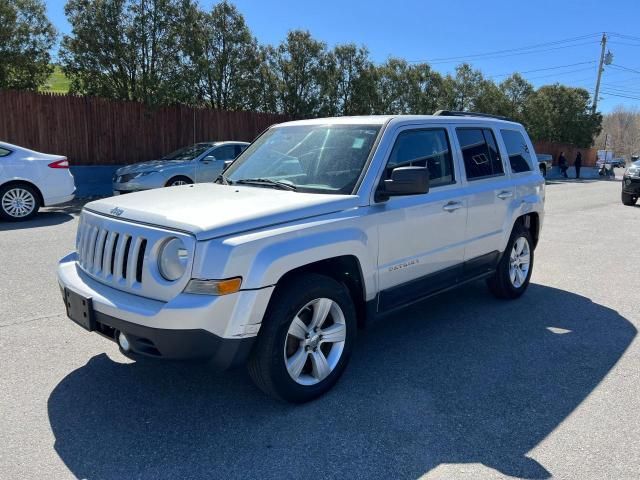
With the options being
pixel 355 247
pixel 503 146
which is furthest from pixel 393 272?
pixel 503 146

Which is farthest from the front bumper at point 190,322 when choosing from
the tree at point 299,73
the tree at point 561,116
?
the tree at point 561,116

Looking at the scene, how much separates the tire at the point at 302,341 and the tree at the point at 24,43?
1600cm

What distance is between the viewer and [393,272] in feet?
13.0

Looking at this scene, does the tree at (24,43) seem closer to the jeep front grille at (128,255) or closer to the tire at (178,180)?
the tire at (178,180)

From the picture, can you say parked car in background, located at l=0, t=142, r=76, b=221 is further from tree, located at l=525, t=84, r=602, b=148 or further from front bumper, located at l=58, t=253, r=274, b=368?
tree, located at l=525, t=84, r=602, b=148

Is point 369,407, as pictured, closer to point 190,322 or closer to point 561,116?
point 190,322

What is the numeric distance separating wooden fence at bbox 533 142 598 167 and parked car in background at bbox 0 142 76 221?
32.0 meters

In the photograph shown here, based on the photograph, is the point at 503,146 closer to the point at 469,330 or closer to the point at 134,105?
the point at 469,330

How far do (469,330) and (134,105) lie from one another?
1441 cm

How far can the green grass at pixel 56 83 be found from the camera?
16.8 m

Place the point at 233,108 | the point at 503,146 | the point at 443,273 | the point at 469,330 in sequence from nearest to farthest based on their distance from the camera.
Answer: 1. the point at 443,273
2. the point at 469,330
3. the point at 503,146
4. the point at 233,108

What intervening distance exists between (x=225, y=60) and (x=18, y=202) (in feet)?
34.2

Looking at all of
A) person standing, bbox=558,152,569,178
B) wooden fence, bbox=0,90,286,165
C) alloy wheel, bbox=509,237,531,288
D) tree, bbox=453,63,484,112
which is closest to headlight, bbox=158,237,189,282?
alloy wheel, bbox=509,237,531,288

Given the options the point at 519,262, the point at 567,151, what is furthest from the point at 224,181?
the point at 567,151
